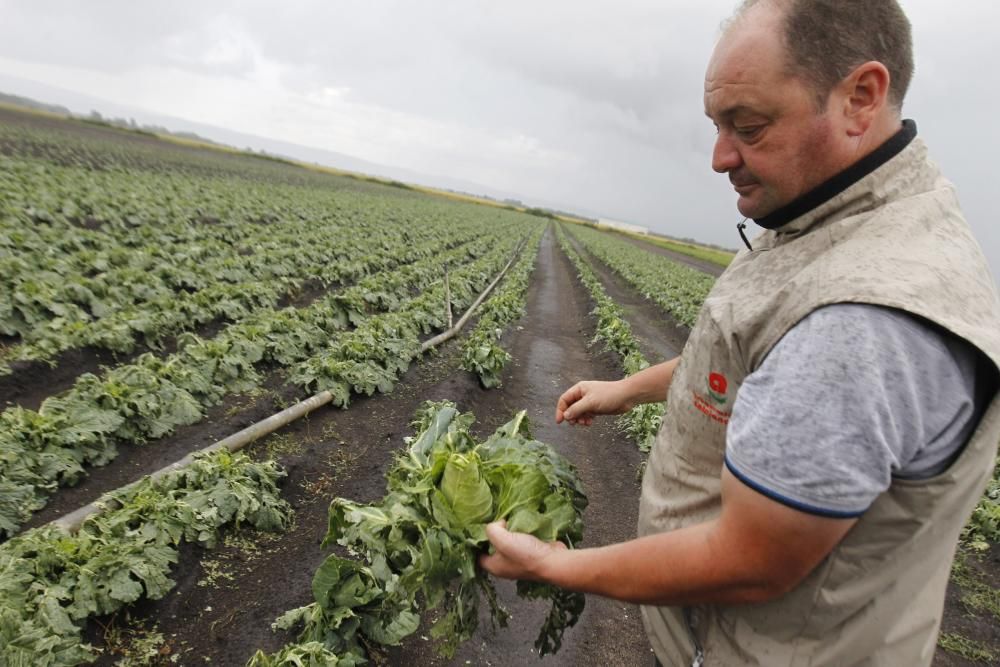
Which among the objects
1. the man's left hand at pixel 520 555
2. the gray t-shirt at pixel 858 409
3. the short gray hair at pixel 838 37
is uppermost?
the short gray hair at pixel 838 37

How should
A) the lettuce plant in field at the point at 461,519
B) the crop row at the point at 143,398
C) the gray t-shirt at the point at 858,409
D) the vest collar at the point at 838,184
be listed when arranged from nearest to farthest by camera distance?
the gray t-shirt at the point at 858,409 → the vest collar at the point at 838,184 → the lettuce plant in field at the point at 461,519 → the crop row at the point at 143,398

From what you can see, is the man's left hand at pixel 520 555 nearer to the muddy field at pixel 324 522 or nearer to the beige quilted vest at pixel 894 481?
the beige quilted vest at pixel 894 481

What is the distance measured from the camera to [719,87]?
145cm

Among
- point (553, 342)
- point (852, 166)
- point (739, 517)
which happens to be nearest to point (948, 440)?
point (739, 517)

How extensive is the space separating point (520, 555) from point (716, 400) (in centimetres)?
80

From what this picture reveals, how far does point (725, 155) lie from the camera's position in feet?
5.09

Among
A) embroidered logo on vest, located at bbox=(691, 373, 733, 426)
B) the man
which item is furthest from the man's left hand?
embroidered logo on vest, located at bbox=(691, 373, 733, 426)

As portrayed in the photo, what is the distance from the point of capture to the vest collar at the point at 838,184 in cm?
136

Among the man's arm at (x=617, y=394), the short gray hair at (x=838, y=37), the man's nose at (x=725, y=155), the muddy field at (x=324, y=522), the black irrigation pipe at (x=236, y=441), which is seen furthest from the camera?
the black irrigation pipe at (x=236, y=441)

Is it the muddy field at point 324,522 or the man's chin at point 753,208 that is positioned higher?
the man's chin at point 753,208

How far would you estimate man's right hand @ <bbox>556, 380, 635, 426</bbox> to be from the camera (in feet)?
8.54

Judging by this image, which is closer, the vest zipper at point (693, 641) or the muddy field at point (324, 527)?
the vest zipper at point (693, 641)

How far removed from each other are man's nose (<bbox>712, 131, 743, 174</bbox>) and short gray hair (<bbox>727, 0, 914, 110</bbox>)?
0.25 meters

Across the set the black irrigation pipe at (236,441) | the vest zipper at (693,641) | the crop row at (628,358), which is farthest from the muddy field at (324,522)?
the vest zipper at (693,641)
